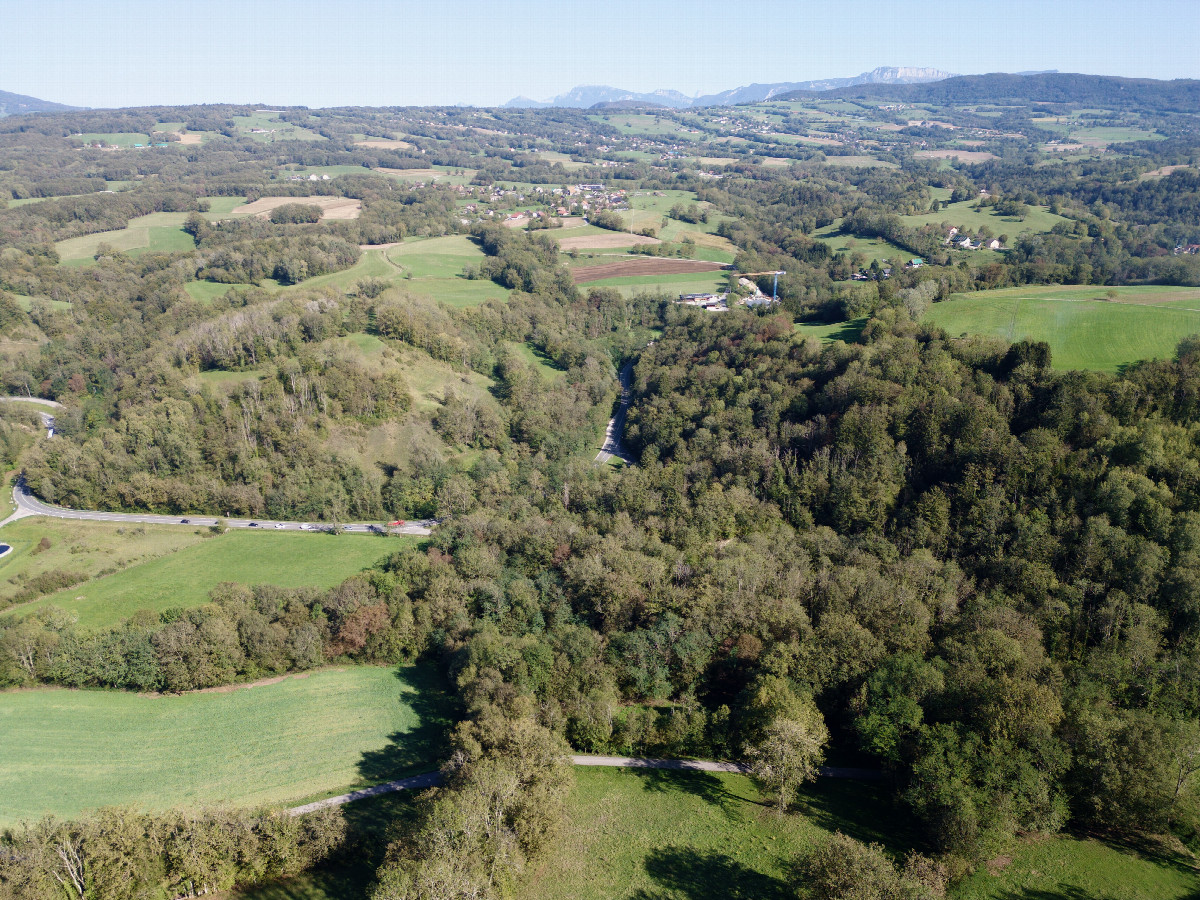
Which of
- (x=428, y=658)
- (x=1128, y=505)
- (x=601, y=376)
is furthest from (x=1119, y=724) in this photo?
(x=601, y=376)

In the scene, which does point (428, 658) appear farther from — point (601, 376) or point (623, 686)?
point (601, 376)

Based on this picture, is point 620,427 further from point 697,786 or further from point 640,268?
point 697,786

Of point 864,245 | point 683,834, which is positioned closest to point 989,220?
point 864,245

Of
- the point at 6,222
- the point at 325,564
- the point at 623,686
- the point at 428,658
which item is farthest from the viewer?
the point at 6,222

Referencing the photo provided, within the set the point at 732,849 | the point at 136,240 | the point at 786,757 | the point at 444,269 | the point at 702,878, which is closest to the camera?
the point at 702,878

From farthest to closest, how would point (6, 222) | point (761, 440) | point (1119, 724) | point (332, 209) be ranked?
point (332, 209) < point (6, 222) < point (761, 440) < point (1119, 724)

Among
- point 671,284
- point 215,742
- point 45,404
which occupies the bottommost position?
point 215,742

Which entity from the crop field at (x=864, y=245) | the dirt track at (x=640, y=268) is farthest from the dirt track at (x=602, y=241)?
the crop field at (x=864, y=245)
